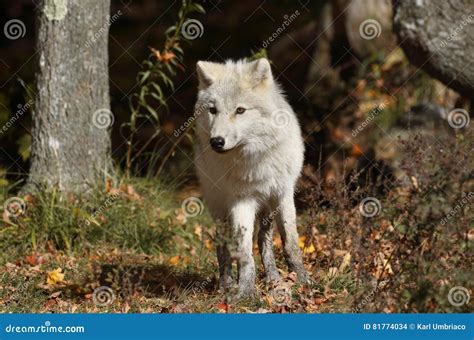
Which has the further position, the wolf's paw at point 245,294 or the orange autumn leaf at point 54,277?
the orange autumn leaf at point 54,277

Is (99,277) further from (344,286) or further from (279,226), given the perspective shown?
(344,286)

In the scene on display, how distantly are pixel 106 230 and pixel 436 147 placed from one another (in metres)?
3.45

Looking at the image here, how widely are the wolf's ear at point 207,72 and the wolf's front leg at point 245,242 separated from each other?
3.18ft

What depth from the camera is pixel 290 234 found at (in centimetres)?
619

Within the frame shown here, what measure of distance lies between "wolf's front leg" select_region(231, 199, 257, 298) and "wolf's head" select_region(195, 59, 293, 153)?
46 centimetres

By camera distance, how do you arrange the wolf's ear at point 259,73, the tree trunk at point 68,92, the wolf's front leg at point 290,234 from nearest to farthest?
the wolf's ear at point 259,73, the wolf's front leg at point 290,234, the tree trunk at point 68,92

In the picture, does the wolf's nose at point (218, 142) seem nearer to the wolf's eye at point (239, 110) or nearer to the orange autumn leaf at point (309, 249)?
the wolf's eye at point (239, 110)

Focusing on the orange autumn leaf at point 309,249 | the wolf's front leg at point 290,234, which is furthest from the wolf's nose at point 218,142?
the orange autumn leaf at point 309,249

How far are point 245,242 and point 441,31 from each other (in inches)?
125

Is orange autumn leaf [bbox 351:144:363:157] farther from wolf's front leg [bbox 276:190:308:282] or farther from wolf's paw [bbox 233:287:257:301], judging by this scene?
wolf's paw [bbox 233:287:257:301]

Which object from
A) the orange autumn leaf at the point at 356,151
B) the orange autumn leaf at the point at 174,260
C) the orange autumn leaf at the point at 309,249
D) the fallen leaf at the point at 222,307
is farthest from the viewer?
the orange autumn leaf at the point at 356,151

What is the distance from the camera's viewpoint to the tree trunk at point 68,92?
7395mm

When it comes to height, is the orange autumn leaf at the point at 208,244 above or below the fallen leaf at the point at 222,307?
below

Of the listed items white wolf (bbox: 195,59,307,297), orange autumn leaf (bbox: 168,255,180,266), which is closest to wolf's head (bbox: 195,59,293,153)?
white wolf (bbox: 195,59,307,297)
